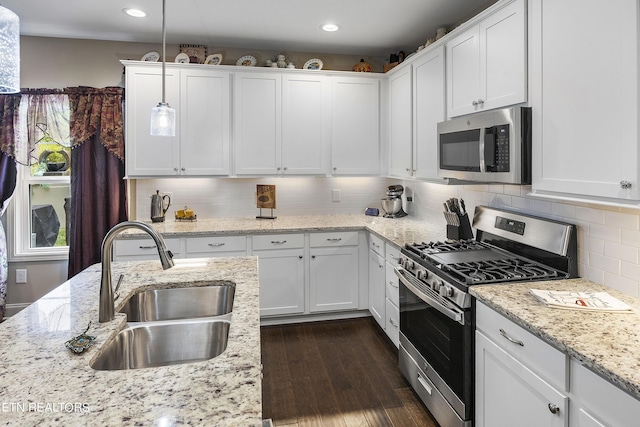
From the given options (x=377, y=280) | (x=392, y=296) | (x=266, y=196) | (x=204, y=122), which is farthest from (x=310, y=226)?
(x=204, y=122)

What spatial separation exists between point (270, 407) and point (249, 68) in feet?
9.33

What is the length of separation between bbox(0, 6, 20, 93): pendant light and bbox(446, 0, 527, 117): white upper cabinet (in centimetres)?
208

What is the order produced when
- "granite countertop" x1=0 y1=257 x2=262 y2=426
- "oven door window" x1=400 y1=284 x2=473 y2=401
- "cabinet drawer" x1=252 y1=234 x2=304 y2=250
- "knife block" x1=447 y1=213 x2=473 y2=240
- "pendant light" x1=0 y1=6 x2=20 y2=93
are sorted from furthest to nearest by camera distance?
"cabinet drawer" x1=252 y1=234 x2=304 y2=250
"knife block" x1=447 y1=213 x2=473 y2=240
"oven door window" x1=400 y1=284 x2=473 y2=401
"pendant light" x1=0 y1=6 x2=20 y2=93
"granite countertop" x1=0 y1=257 x2=262 y2=426

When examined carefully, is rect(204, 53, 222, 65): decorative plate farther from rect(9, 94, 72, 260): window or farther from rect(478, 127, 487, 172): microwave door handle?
rect(478, 127, 487, 172): microwave door handle

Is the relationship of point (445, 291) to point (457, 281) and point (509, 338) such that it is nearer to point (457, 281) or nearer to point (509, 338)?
point (457, 281)

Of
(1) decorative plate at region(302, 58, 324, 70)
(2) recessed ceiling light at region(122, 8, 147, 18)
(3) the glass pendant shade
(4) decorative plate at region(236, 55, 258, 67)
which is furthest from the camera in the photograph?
(1) decorative plate at region(302, 58, 324, 70)

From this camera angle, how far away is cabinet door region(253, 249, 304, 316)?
355cm

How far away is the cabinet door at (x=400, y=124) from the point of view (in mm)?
3447

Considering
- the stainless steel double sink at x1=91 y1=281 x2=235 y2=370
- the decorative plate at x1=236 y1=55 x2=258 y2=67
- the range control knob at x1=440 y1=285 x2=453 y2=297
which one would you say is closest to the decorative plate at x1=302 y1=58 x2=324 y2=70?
the decorative plate at x1=236 y1=55 x2=258 y2=67

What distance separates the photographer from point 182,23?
332 centimetres

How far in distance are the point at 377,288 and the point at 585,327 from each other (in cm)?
212

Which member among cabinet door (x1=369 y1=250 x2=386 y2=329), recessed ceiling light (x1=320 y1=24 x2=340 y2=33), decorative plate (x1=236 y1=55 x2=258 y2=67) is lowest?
cabinet door (x1=369 y1=250 x2=386 y2=329)

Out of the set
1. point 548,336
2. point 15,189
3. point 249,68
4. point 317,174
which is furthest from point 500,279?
point 15,189

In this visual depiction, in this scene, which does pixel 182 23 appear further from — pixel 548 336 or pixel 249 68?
pixel 548 336
